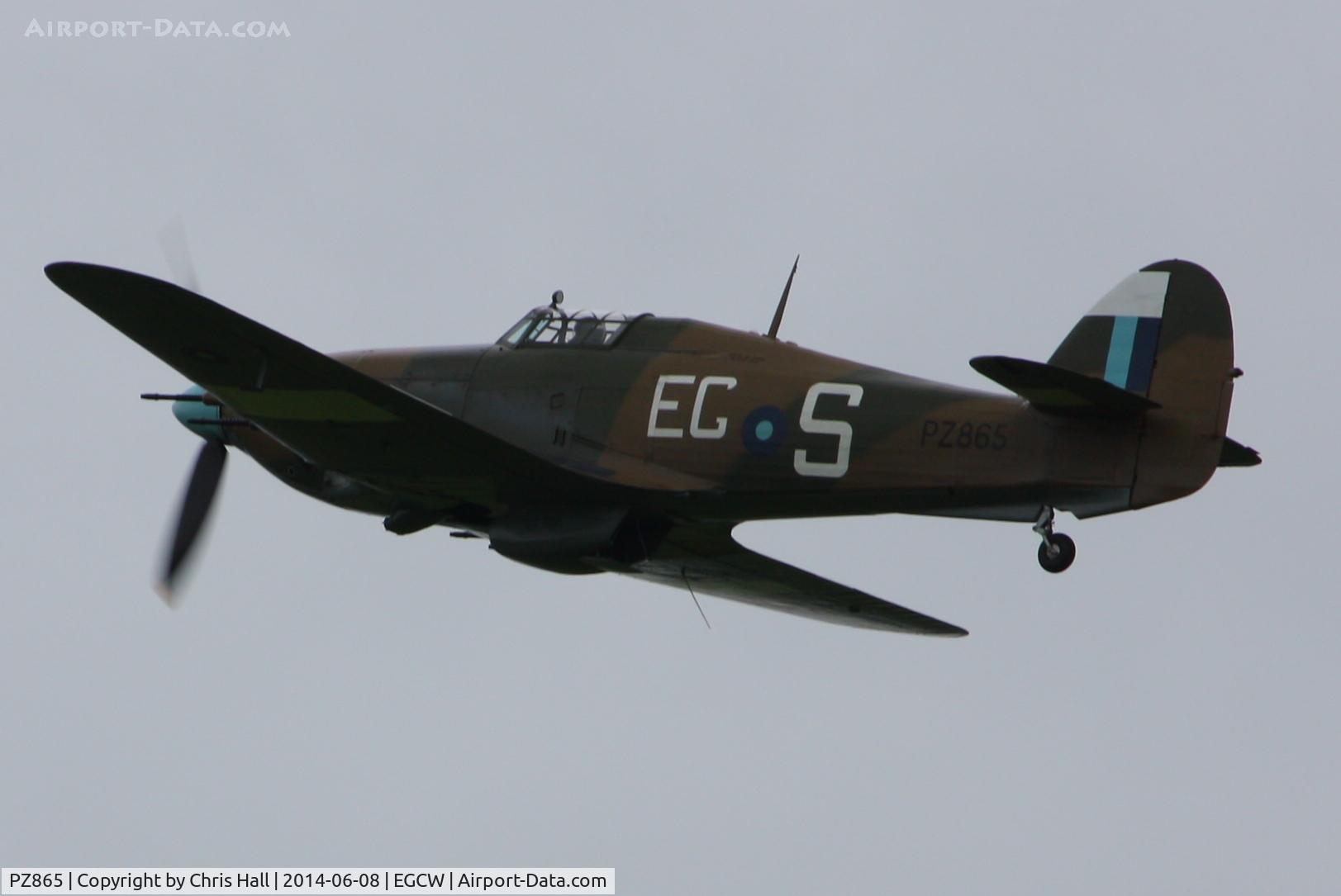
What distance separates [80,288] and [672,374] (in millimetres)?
4253

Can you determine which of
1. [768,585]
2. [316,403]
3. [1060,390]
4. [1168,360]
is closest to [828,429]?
[1060,390]

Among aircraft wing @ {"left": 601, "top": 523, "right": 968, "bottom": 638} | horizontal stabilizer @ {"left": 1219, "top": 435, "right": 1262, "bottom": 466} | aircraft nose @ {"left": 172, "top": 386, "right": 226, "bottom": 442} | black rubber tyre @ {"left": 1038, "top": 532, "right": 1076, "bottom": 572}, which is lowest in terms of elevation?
black rubber tyre @ {"left": 1038, "top": 532, "right": 1076, "bottom": 572}

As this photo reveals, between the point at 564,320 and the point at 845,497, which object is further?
the point at 564,320

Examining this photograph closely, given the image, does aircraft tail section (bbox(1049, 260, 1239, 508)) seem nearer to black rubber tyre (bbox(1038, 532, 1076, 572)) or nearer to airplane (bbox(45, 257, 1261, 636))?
airplane (bbox(45, 257, 1261, 636))

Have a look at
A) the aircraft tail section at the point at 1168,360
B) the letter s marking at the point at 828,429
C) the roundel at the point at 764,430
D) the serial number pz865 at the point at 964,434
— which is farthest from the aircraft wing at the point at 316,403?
the aircraft tail section at the point at 1168,360

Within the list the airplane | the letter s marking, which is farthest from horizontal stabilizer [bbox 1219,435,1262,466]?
the letter s marking

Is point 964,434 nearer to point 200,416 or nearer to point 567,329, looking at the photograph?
point 567,329

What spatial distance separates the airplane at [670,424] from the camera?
15430mm

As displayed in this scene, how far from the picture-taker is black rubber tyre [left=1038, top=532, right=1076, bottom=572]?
15.3 m

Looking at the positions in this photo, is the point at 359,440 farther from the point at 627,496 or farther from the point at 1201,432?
the point at 1201,432

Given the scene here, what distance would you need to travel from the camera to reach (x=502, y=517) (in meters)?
17.9

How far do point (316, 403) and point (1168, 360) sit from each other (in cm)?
587

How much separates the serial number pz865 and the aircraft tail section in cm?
59

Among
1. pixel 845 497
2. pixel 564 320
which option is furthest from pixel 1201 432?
pixel 564 320
